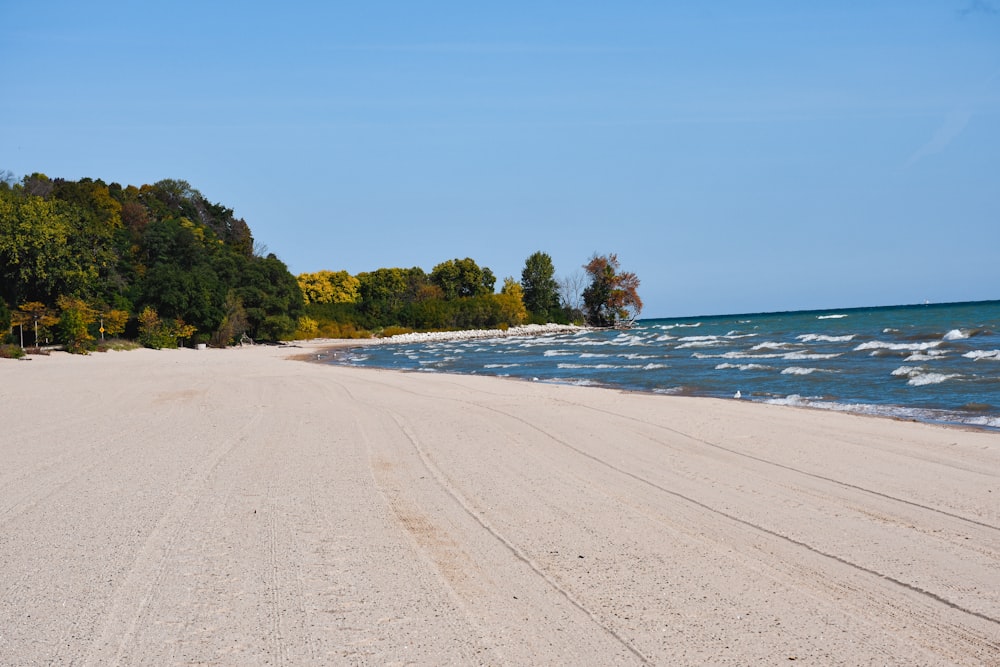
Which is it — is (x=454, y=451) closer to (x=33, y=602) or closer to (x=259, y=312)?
(x=33, y=602)

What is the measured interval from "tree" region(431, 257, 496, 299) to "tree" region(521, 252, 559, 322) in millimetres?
5711

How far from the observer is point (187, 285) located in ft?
165

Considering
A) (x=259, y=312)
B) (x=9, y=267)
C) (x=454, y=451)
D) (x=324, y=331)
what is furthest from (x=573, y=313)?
(x=454, y=451)

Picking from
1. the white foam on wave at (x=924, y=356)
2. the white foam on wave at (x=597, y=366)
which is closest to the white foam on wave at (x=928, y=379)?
the white foam on wave at (x=924, y=356)

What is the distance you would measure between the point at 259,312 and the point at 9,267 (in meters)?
23.5

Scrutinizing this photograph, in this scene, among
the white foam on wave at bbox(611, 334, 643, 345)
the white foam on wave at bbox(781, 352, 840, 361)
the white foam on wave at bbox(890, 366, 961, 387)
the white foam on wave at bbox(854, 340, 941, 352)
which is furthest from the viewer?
the white foam on wave at bbox(611, 334, 643, 345)

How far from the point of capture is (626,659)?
12.4ft

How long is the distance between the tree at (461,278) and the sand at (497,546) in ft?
323

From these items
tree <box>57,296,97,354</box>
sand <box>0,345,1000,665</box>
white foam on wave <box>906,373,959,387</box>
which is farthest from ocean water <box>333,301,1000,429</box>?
tree <box>57,296,97,354</box>

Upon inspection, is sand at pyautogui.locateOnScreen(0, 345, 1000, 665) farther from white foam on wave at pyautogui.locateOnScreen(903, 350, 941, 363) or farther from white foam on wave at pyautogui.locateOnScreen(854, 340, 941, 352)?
white foam on wave at pyautogui.locateOnScreen(854, 340, 941, 352)

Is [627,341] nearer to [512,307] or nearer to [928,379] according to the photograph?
[928,379]

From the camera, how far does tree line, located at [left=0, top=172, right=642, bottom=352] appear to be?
38.3 metres

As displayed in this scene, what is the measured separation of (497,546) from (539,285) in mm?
104487

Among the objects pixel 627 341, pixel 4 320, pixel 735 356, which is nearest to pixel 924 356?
pixel 735 356
